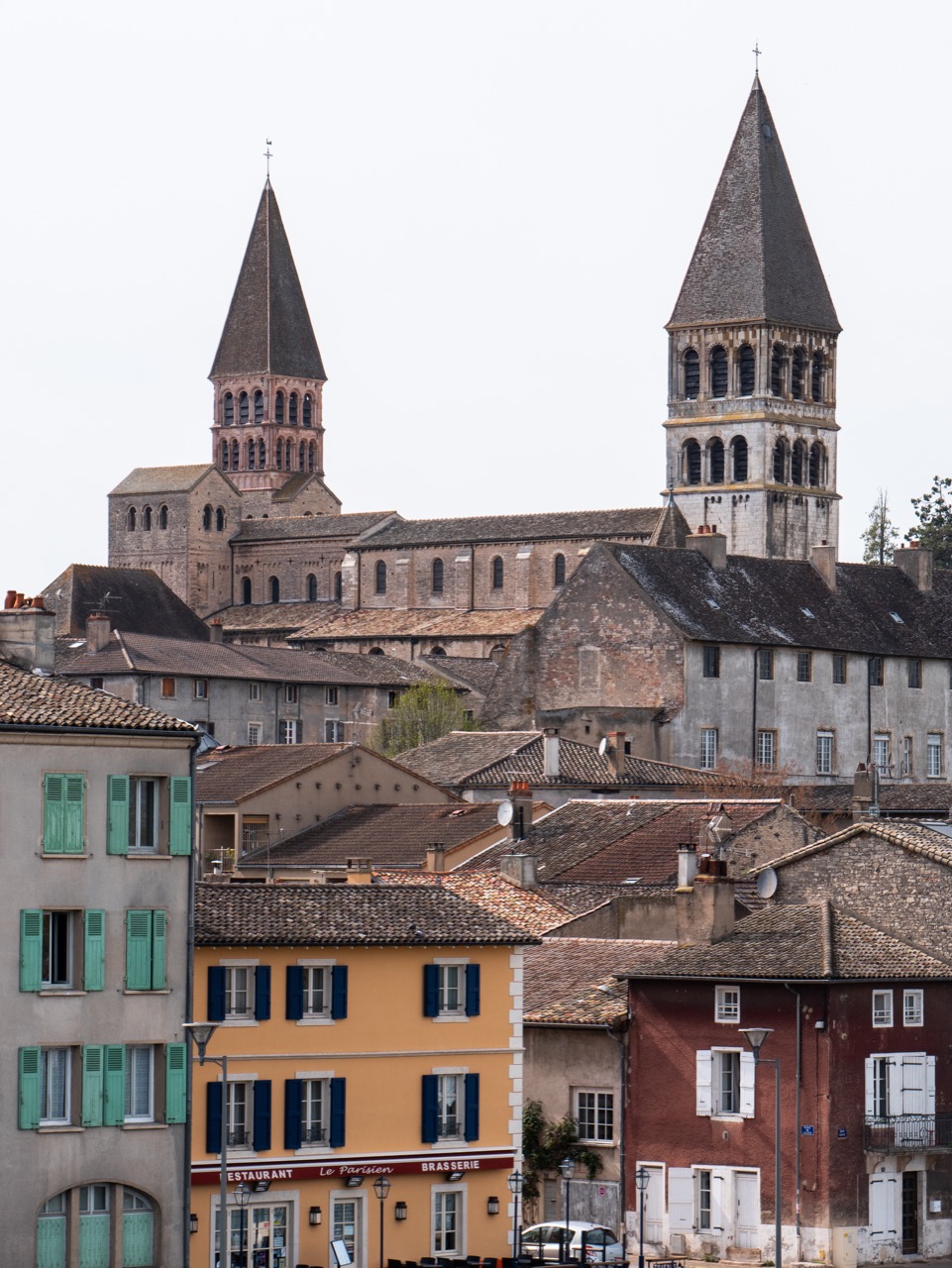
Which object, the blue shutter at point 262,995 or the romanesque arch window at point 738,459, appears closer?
the blue shutter at point 262,995

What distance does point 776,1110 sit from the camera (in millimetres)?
52719

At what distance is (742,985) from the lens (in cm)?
5409

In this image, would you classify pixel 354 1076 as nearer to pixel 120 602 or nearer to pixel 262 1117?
pixel 262 1117

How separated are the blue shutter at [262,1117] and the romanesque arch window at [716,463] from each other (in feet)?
441

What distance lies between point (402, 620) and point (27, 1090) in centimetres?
12683

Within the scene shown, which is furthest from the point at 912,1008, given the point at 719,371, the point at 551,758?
the point at 719,371

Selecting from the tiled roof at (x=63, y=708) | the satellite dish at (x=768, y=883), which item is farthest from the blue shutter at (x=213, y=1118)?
the satellite dish at (x=768, y=883)

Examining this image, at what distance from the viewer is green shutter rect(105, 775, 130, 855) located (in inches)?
1719

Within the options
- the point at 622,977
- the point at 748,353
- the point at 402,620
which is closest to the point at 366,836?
the point at 622,977

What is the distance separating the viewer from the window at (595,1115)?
182 feet

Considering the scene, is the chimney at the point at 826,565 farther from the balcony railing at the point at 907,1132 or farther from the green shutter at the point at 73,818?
the green shutter at the point at 73,818

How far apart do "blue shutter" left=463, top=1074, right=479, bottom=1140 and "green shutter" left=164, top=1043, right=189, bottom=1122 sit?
253 inches

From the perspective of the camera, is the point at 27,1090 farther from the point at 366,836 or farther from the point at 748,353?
the point at 748,353

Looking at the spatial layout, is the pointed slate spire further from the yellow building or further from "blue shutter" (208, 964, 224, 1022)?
"blue shutter" (208, 964, 224, 1022)
